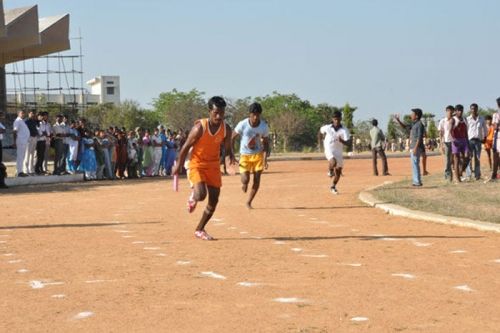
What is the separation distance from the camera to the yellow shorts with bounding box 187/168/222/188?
1144cm

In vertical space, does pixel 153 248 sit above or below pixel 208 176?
below

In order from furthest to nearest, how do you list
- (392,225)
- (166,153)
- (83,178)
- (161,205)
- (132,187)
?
(166,153)
(83,178)
(132,187)
(161,205)
(392,225)

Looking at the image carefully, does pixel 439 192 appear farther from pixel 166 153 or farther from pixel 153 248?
pixel 166 153

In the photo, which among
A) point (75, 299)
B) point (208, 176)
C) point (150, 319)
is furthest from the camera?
point (208, 176)

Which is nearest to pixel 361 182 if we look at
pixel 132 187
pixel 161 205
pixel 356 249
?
pixel 132 187

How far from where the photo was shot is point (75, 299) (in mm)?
7062

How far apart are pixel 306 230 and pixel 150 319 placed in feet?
19.9

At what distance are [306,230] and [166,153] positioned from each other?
2079 centimetres

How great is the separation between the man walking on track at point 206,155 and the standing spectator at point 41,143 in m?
14.7

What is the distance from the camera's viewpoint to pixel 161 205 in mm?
16766

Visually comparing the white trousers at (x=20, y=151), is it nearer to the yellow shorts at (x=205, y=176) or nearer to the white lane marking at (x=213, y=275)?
the yellow shorts at (x=205, y=176)

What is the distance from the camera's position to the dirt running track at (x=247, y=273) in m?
6.24

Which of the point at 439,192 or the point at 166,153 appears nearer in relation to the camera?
the point at 439,192

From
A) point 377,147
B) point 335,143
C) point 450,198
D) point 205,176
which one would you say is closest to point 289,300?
point 205,176
